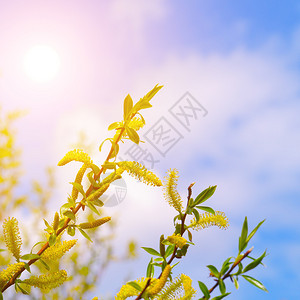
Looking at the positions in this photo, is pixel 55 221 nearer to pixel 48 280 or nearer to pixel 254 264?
pixel 48 280

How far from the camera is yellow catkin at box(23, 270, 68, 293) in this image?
1008 mm

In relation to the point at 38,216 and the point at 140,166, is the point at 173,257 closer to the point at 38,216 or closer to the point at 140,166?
the point at 140,166

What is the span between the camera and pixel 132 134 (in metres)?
1.00

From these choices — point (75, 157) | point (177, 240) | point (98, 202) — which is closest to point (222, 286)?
point (177, 240)

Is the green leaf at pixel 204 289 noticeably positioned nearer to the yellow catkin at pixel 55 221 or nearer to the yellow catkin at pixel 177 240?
the yellow catkin at pixel 177 240

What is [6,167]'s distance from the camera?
16.5 ft

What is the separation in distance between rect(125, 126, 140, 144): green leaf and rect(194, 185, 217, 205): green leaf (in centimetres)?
20

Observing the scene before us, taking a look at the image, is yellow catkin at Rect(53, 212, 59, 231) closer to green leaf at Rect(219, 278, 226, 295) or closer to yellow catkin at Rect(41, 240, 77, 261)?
yellow catkin at Rect(41, 240, 77, 261)

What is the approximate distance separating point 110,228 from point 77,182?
5.06m

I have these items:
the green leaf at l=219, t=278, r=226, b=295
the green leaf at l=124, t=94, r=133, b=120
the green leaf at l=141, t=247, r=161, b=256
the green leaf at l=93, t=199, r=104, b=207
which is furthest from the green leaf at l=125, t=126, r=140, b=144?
the green leaf at l=219, t=278, r=226, b=295

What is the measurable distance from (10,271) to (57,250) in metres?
0.12

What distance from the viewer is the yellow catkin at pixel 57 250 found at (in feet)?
3.25

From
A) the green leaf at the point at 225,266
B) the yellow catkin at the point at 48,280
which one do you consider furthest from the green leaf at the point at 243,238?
the yellow catkin at the point at 48,280

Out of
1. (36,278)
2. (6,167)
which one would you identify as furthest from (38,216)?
(36,278)
